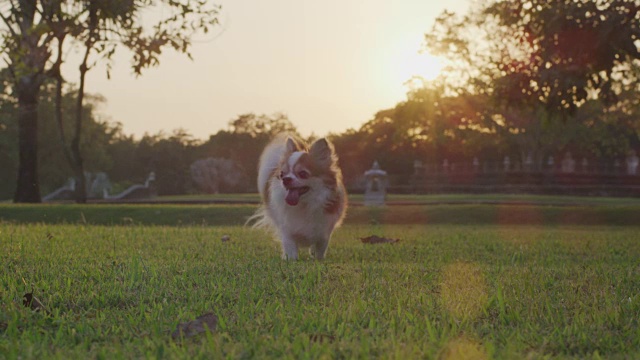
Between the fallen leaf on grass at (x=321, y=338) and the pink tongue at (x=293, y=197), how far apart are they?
4.08 meters

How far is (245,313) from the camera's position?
3.87 m

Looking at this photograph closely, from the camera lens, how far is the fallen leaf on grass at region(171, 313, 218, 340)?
3.36 m

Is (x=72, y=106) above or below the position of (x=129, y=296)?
above

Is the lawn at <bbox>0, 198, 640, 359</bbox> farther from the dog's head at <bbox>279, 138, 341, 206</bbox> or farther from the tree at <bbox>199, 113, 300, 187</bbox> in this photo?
the tree at <bbox>199, 113, 300, 187</bbox>

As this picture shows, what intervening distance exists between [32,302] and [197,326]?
1.12 metres

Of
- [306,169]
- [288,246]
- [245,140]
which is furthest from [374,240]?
[245,140]

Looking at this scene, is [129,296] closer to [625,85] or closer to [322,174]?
[322,174]

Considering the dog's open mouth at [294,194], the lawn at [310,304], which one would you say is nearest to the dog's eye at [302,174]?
the dog's open mouth at [294,194]

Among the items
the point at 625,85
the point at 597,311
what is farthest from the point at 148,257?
the point at 625,85

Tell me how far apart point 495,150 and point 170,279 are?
62611mm

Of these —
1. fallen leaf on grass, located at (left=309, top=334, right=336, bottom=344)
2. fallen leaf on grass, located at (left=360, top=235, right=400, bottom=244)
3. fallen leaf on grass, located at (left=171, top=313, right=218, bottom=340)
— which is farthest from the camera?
fallen leaf on grass, located at (left=360, top=235, right=400, bottom=244)

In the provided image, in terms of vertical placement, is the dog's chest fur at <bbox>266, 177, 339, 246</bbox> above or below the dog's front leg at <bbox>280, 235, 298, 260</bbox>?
above

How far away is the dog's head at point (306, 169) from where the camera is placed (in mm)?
7406

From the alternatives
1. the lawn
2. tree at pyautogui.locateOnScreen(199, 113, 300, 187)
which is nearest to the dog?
the lawn
